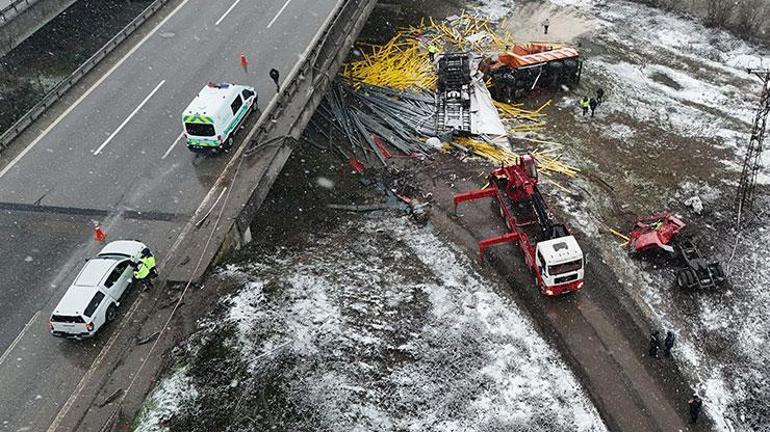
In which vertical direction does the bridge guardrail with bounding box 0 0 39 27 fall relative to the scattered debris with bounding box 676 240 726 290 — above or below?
above

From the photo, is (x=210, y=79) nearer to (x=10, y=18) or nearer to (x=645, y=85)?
(x=10, y=18)

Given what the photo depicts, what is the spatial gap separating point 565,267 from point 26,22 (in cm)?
3340

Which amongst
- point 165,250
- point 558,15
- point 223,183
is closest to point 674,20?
point 558,15

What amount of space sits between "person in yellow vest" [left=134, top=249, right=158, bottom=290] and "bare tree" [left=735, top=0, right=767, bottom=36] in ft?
138

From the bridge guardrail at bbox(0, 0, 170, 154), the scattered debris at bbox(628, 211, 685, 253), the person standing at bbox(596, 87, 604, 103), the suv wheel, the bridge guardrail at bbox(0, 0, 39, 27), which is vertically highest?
the bridge guardrail at bbox(0, 0, 39, 27)

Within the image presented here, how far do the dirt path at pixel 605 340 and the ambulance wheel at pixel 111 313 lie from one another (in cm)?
1430

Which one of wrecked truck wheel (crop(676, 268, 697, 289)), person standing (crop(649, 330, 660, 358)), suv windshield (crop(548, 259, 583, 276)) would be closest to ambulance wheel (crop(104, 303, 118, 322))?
suv windshield (crop(548, 259, 583, 276))

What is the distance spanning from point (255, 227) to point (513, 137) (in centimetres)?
1506

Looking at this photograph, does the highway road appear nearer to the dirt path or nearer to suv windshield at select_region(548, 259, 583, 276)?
the dirt path

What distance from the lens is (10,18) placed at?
36.5 m

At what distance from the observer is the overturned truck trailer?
37656 millimetres

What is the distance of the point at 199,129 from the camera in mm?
26672

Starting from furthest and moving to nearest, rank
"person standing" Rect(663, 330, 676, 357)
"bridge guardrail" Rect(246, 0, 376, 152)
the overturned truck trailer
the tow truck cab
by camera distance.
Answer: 1. the overturned truck trailer
2. "bridge guardrail" Rect(246, 0, 376, 152)
3. the tow truck cab
4. "person standing" Rect(663, 330, 676, 357)

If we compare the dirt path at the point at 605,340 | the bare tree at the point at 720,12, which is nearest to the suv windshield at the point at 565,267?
the dirt path at the point at 605,340
